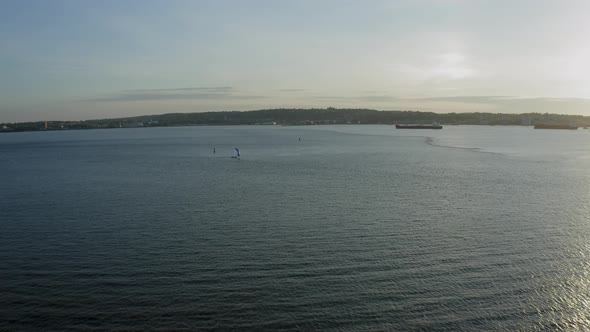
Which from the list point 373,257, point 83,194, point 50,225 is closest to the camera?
point 373,257

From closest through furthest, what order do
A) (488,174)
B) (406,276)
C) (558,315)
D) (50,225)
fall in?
(558,315)
(406,276)
(50,225)
(488,174)

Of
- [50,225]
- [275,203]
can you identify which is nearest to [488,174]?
[275,203]

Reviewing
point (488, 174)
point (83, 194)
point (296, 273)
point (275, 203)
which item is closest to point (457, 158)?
point (488, 174)

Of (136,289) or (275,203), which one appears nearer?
(136,289)

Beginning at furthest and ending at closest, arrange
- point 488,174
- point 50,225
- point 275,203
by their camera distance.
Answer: point 488,174 → point 275,203 → point 50,225

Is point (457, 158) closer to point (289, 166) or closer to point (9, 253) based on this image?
point (289, 166)

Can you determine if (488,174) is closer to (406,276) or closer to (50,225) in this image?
(406,276)
